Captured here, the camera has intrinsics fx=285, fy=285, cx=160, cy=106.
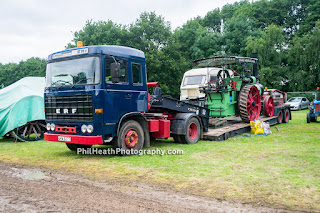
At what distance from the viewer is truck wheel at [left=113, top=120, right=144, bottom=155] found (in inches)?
305

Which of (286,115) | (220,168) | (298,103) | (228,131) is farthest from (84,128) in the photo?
(298,103)

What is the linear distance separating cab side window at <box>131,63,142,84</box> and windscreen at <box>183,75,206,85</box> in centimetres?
847

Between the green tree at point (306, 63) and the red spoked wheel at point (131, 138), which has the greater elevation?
the green tree at point (306, 63)

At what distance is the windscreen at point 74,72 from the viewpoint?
726cm

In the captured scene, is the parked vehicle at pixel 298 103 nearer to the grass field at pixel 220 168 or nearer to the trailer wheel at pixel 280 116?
the trailer wheel at pixel 280 116

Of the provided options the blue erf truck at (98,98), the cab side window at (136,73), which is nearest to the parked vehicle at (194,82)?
the blue erf truck at (98,98)

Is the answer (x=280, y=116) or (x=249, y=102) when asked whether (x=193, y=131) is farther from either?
(x=280, y=116)

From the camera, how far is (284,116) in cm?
1672

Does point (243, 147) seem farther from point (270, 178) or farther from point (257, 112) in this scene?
point (257, 112)

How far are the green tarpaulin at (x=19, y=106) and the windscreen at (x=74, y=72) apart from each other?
4.48 m

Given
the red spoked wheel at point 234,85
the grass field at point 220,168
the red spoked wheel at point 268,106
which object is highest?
the red spoked wheel at point 234,85

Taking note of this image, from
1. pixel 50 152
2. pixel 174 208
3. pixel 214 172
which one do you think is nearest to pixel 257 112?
pixel 214 172

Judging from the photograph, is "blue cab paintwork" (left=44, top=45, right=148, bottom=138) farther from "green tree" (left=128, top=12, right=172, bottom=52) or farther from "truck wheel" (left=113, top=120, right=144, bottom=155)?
"green tree" (left=128, top=12, right=172, bottom=52)

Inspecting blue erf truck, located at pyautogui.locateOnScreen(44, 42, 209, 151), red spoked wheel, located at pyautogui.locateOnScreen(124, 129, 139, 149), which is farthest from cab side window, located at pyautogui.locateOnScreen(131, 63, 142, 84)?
red spoked wheel, located at pyautogui.locateOnScreen(124, 129, 139, 149)
